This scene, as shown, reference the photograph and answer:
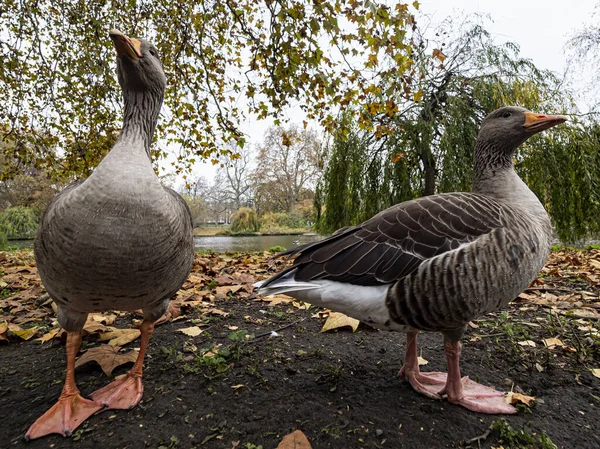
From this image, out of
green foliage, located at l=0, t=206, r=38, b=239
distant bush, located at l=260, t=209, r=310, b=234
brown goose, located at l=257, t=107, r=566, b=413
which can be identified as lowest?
green foliage, located at l=0, t=206, r=38, b=239

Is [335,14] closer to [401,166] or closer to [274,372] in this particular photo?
[274,372]

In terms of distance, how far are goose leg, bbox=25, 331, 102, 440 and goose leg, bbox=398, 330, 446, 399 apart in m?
1.92

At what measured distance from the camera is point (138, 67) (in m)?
2.29

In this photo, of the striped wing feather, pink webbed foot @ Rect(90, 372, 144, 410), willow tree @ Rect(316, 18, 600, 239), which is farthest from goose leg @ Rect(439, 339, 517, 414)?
willow tree @ Rect(316, 18, 600, 239)

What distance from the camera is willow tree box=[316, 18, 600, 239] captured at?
25.2 ft

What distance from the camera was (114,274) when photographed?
5.67 feet

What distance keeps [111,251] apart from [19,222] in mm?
30509

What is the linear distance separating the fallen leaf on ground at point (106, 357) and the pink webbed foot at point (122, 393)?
0.81 feet

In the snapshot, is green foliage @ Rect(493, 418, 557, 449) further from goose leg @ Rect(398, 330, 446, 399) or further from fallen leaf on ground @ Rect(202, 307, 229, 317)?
fallen leaf on ground @ Rect(202, 307, 229, 317)

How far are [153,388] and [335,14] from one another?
428 cm

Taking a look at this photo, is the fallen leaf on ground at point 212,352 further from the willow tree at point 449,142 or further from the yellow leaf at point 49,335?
the willow tree at point 449,142

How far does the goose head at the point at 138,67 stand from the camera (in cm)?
217

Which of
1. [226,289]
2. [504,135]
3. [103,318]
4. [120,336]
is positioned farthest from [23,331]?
[504,135]

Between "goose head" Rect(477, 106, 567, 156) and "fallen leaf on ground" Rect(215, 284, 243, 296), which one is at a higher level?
"goose head" Rect(477, 106, 567, 156)
